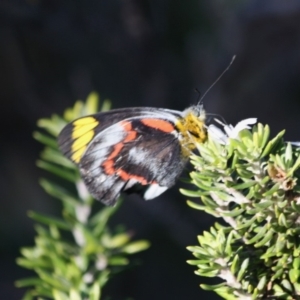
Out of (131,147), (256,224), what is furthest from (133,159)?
(256,224)

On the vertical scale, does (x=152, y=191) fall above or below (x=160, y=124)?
below

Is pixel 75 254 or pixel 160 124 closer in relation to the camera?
pixel 75 254

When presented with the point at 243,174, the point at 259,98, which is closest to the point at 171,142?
the point at 243,174

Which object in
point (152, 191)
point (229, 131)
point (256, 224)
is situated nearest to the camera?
point (256, 224)

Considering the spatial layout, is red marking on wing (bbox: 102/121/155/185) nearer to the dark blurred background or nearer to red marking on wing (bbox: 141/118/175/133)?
red marking on wing (bbox: 141/118/175/133)

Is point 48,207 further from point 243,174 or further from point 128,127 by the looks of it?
point 243,174

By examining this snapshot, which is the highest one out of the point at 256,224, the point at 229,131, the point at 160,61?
the point at 160,61

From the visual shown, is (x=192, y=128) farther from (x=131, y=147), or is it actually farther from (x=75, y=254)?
(x=75, y=254)
